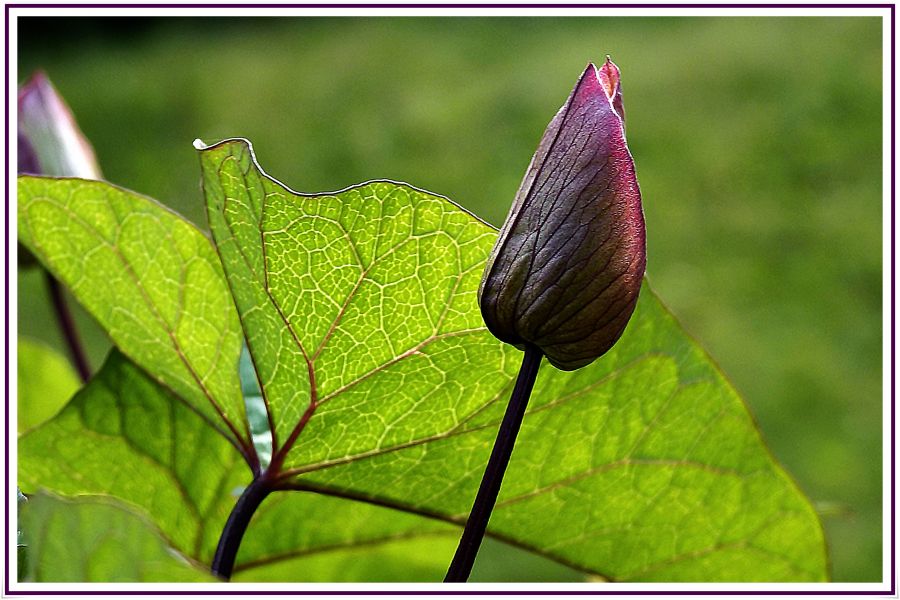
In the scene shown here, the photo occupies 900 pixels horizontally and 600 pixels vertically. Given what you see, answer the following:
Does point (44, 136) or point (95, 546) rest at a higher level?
point (44, 136)

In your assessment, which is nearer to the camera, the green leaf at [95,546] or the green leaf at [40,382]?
the green leaf at [95,546]

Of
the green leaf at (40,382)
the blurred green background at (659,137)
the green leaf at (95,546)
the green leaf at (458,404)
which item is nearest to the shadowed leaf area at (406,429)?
the green leaf at (458,404)

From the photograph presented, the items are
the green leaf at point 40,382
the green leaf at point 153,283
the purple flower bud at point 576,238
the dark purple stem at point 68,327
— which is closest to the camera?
the purple flower bud at point 576,238

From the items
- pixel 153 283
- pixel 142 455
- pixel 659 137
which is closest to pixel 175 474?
pixel 142 455

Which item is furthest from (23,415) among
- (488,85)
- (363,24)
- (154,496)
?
(363,24)

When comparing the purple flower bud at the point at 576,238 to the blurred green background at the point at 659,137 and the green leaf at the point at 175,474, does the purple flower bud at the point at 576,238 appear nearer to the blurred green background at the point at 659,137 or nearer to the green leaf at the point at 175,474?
the green leaf at the point at 175,474
